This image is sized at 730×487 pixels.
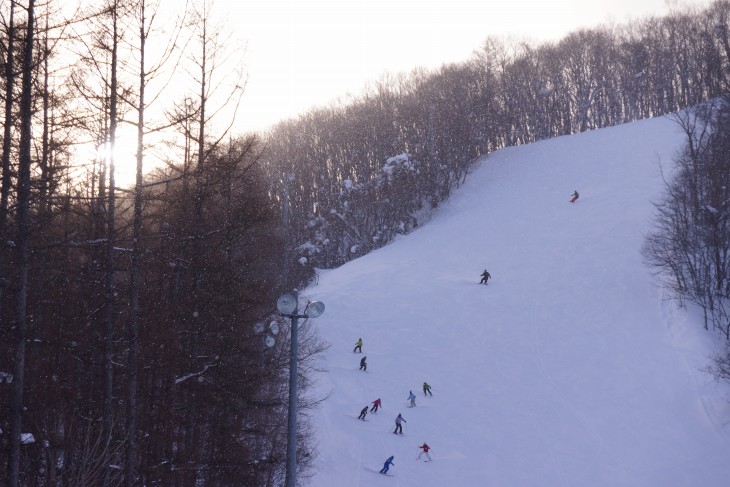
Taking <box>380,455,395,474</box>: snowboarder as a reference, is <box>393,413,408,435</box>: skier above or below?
above

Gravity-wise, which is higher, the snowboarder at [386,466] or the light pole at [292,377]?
the light pole at [292,377]

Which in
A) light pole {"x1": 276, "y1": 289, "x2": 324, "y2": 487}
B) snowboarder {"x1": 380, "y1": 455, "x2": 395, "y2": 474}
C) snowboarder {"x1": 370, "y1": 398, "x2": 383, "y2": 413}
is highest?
light pole {"x1": 276, "y1": 289, "x2": 324, "y2": 487}

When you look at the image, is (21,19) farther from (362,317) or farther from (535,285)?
(535,285)

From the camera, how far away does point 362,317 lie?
138 feet

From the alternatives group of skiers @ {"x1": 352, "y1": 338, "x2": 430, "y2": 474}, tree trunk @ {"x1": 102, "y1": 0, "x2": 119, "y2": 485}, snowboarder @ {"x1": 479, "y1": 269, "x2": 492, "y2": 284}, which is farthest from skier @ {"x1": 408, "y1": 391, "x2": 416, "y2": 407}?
tree trunk @ {"x1": 102, "y1": 0, "x2": 119, "y2": 485}

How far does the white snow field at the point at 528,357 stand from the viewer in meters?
25.4

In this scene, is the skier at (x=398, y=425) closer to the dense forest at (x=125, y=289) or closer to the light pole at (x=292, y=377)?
the dense forest at (x=125, y=289)

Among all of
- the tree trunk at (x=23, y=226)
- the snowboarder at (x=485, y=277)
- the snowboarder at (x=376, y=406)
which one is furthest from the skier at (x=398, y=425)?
the tree trunk at (x=23, y=226)

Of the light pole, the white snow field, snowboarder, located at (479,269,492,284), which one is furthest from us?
snowboarder, located at (479,269,492,284)

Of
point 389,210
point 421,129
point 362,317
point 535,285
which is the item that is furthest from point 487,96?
point 362,317

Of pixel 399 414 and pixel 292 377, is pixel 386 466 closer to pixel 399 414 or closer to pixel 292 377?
pixel 399 414

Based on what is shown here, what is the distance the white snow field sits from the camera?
83.2 feet

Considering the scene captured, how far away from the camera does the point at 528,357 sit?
118 ft

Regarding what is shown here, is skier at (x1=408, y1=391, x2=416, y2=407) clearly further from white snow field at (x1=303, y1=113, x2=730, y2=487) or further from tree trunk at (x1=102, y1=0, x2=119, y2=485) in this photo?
tree trunk at (x1=102, y1=0, x2=119, y2=485)
